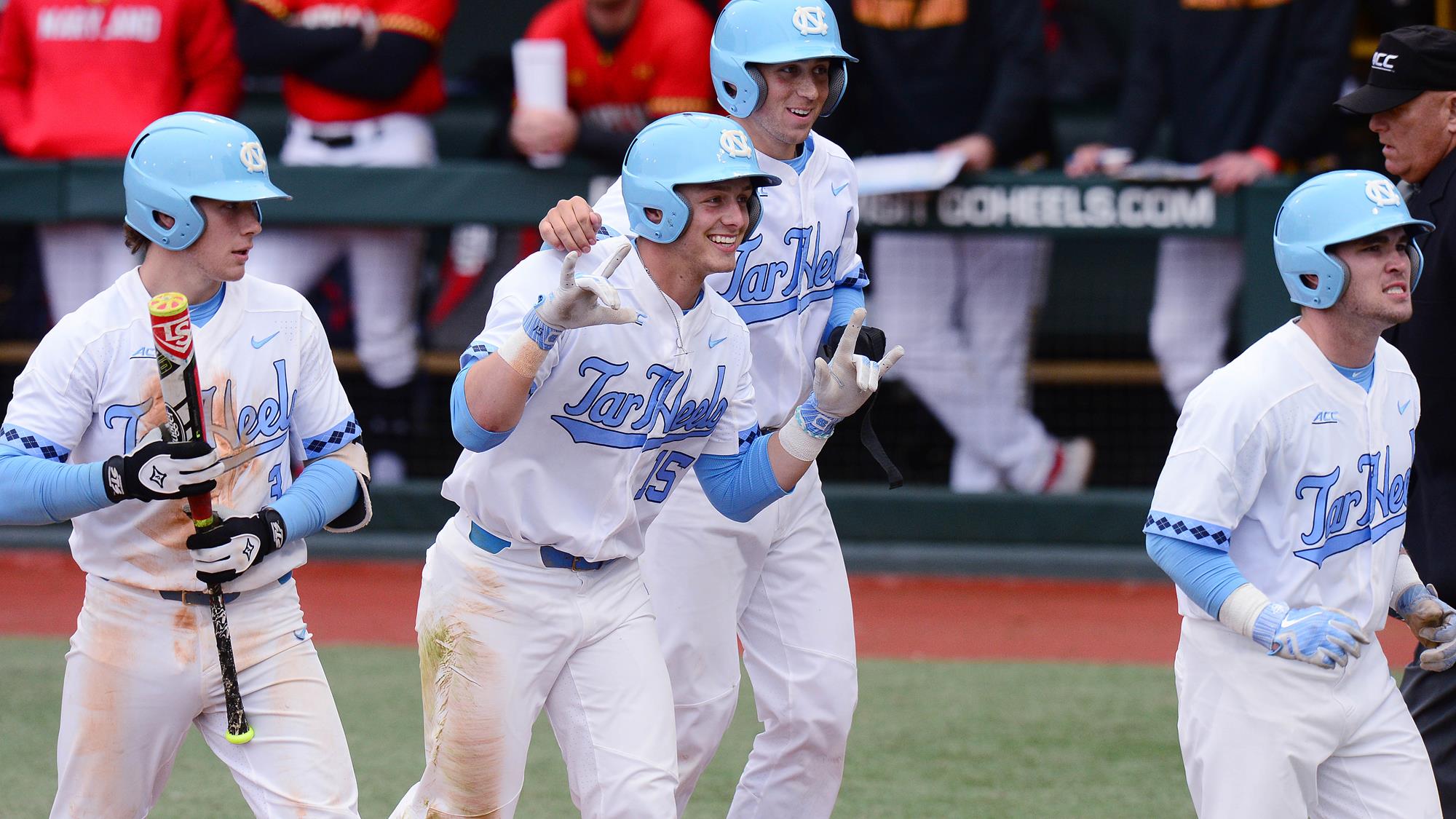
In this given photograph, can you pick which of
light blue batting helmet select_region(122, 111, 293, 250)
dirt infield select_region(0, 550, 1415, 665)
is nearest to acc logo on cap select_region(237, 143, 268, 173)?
light blue batting helmet select_region(122, 111, 293, 250)

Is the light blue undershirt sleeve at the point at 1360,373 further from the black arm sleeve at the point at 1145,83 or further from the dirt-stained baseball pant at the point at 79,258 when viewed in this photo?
the dirt-stained baseball pant at the point at 79,258

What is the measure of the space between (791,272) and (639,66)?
3371 mm

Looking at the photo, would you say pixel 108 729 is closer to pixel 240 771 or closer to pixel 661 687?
pixel 240 771

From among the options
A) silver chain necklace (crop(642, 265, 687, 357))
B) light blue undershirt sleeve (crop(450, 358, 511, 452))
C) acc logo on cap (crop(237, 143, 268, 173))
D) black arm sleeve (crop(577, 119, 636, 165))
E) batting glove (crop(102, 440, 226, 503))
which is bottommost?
batting glove (crop(102, 440, 226, 503))

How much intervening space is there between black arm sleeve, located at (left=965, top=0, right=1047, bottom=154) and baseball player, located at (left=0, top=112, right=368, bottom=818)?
427 centimetres

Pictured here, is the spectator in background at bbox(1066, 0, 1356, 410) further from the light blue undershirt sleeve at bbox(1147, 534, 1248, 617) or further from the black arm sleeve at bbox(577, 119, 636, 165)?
the light blue undershirt sleeve at bbox(1147, 534, 1248, 617)

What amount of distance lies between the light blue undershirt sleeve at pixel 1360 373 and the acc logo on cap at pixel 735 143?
1.22m

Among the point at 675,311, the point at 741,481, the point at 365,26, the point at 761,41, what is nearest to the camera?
the point at 675,311

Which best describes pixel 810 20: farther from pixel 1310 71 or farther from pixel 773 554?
pixel 1310 71

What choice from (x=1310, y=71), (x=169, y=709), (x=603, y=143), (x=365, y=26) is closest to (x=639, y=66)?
(x=603, y=143)

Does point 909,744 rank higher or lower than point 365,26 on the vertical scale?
lower

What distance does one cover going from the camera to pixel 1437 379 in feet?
13.6

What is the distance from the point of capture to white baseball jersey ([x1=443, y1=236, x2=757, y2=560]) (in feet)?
11.4

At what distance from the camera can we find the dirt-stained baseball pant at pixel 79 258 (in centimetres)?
773
